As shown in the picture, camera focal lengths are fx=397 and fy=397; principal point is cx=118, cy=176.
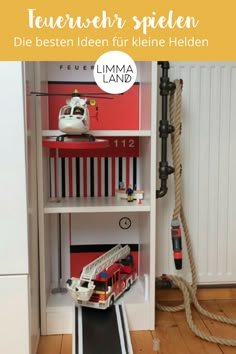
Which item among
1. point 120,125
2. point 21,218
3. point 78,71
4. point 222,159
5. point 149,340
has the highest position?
point 78,71

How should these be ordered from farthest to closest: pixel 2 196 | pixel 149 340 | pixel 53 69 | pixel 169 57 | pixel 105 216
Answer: pixel 105 216 → pixel 53 69 → pixel 149 340 → pixel 169 57 → pixel 2 196

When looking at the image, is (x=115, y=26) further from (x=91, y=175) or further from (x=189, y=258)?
(x=189, y=258)

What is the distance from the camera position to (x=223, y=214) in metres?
1.71

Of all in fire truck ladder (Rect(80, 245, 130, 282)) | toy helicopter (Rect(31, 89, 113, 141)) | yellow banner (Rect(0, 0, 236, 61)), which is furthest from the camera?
fire truck ladder (Rect(80, 245, 130, 282))

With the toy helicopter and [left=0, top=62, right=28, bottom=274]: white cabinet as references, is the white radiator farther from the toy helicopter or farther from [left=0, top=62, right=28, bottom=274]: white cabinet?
[left=0, top=62, right=28, bottom=274]: white cabinet

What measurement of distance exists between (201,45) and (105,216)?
31.8 inches

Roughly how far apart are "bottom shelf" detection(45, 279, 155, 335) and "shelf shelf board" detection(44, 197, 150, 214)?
0.35 metres

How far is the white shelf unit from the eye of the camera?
4.60 ft

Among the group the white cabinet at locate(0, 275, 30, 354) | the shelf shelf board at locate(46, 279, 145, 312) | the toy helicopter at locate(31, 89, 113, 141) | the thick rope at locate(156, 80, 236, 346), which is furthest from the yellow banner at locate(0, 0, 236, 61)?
the shelf shelf board at locate(46, 279, 145, 312)

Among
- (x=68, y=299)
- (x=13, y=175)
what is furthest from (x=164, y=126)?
(x=68, y=299)

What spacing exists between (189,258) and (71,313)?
0.54 m

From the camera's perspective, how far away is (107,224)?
5.55ft

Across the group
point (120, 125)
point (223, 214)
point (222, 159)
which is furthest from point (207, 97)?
point (223, 214)

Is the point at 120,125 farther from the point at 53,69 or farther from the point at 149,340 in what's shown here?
the point at 149,340
